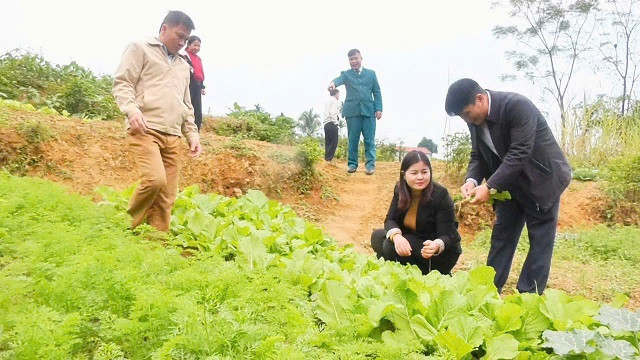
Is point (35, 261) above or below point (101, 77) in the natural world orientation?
below

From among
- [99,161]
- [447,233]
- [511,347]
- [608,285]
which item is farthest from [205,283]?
[99,161]

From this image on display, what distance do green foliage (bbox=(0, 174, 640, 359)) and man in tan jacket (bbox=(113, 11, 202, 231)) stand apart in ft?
1.84

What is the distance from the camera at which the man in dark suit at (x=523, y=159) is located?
3.56 metres

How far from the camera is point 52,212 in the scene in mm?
3518

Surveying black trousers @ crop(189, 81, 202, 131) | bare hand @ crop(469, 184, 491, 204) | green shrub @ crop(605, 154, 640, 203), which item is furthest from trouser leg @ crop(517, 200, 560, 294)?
green shrub @ crop(605, 154, 640, 203)

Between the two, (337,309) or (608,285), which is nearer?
(337,309)

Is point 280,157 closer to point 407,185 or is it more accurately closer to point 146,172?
point 407,185

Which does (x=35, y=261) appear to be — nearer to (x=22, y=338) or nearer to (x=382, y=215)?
(x=22, y=338)

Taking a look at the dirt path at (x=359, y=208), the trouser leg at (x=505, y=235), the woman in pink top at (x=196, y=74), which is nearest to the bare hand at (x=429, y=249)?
the trouser leg at (x=505, y=235)

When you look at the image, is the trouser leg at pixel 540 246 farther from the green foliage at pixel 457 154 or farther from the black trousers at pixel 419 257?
the green foliage at pixel 457 154

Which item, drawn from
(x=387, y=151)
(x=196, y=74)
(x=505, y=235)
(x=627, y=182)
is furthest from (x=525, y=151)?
(x=387, y=151)

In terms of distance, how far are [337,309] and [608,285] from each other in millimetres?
3929

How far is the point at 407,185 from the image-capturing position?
421 cm

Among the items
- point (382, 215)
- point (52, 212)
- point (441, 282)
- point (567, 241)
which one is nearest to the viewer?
point (441, 282)
